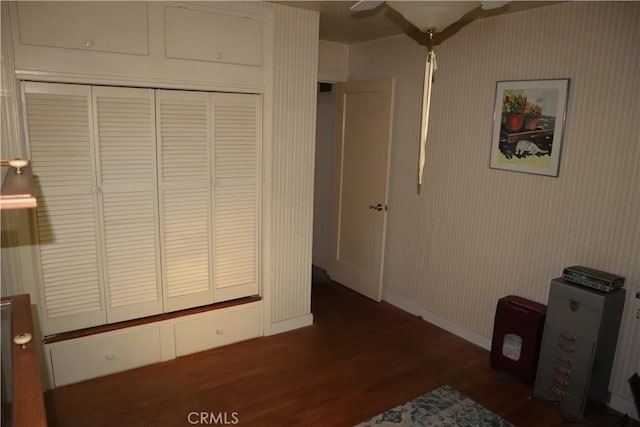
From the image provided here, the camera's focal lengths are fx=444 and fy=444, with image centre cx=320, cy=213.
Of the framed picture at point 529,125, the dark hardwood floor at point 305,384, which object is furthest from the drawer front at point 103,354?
the framed picture at point 529,125

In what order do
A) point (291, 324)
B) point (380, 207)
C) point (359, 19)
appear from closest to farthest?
point (359, 19)
point (291, 324)
point (380, 207)

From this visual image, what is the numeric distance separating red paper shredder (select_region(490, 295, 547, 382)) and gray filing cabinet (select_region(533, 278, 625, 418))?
4.4 inches

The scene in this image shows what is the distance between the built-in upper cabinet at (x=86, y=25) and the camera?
94.3 inches

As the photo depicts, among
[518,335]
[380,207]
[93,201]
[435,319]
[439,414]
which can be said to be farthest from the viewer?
[380,207]

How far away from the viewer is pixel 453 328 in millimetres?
3672

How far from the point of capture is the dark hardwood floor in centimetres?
258

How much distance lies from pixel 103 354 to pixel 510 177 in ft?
9.83

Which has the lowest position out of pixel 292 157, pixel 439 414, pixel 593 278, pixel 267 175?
pixel 439 414

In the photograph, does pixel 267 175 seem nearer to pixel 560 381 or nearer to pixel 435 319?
pixel 435 319

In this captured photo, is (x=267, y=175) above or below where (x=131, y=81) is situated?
below

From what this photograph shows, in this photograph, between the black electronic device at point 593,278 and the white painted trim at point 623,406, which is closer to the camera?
the black electronic device at point 593,278

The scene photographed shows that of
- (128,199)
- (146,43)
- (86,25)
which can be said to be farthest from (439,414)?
(86,25)

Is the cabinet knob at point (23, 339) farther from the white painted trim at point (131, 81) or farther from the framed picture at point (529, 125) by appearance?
the framed picture at point (529, 125)

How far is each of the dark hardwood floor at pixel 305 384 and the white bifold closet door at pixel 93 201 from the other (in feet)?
1.61
